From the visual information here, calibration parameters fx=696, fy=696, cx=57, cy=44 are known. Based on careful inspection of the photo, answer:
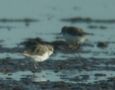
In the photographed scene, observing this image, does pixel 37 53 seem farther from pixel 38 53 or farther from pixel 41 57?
pixel 41 57

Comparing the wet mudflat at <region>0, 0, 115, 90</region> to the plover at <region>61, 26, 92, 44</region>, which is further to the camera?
the plover at <region>61, 26, 92, 44</region>

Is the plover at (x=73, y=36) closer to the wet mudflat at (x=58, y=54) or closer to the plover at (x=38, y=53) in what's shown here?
the wet mudflat at (x=58, y=54)

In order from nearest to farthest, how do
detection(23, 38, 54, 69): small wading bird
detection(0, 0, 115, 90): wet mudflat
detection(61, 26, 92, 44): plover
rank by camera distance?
detection(0, 0, 115, 90): wet mudflat
detection(23, 38, 54, 69): small wading bird
detection(61, 26, 92, 44): plover

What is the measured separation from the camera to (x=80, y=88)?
21078 mm

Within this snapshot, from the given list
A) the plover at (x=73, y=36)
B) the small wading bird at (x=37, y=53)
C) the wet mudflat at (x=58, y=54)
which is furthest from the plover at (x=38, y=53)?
the plover at (x=73, y=36)

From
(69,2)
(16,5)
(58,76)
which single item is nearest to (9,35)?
(58,76)

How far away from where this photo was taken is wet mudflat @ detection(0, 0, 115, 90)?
21906mm

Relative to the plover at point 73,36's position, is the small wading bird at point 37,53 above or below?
below

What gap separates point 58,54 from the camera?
28281 millimetres

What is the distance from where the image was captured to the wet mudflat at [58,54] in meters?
21.9

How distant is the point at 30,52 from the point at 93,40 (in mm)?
10394

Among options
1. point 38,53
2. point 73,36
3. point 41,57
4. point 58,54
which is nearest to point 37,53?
point 38,53

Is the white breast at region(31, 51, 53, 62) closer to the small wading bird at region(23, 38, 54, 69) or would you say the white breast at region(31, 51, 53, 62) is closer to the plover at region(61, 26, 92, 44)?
the small wading bird at region(23, 38, 54, 69)

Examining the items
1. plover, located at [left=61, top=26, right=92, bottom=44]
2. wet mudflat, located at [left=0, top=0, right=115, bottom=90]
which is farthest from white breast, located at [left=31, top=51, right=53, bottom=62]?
plover, located at [left=61, top=26, right=92, bottom=44]
